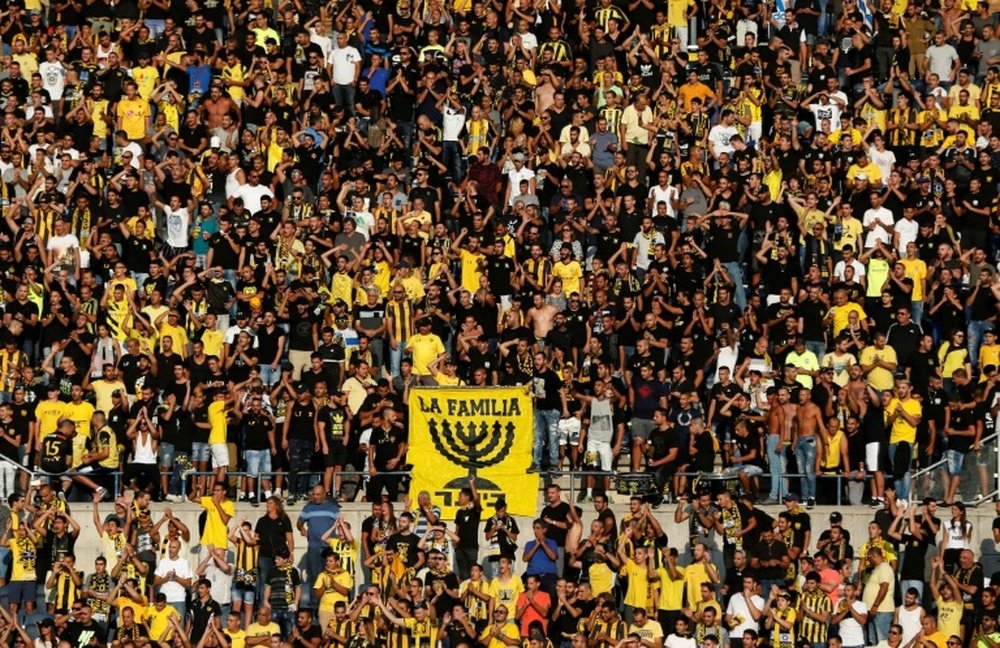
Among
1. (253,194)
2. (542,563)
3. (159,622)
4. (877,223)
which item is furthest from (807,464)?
(253,194)

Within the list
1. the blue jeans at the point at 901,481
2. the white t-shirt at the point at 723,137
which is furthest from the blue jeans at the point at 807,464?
the white t-shirt at the point at 723,137

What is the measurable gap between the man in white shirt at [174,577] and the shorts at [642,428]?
572 cm

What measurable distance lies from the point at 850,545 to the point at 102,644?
8.84m

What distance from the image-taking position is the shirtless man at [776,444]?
35094 millimetres

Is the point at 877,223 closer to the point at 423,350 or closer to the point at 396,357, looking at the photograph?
the point at 423,350

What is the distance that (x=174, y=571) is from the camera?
3391cm

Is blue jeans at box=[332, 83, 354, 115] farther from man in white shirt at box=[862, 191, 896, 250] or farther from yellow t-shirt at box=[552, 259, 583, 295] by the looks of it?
man in white shirt at box=[862, 191, 896, 250]

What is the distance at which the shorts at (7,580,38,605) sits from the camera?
33.9m

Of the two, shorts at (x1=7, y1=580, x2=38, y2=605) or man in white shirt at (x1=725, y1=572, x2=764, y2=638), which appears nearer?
man in white shirt at (x1=725, y1=572, x2=764, y2=638)

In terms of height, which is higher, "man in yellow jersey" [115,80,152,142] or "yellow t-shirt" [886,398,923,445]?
"man in yellow jersey" [115,80,152,142]

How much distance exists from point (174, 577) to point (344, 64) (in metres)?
10.8

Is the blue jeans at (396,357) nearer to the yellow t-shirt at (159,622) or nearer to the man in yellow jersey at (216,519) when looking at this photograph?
the man in yellow jersey at (216,519)

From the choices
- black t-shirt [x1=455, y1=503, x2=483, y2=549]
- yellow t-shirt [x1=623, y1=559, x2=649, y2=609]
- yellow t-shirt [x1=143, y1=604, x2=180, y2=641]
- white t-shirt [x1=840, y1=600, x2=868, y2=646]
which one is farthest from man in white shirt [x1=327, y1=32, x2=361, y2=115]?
white t-shirt [x1=840, y1=600, x2=868, y2=646]

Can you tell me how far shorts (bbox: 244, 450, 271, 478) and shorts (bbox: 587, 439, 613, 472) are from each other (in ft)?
→ 12.8
